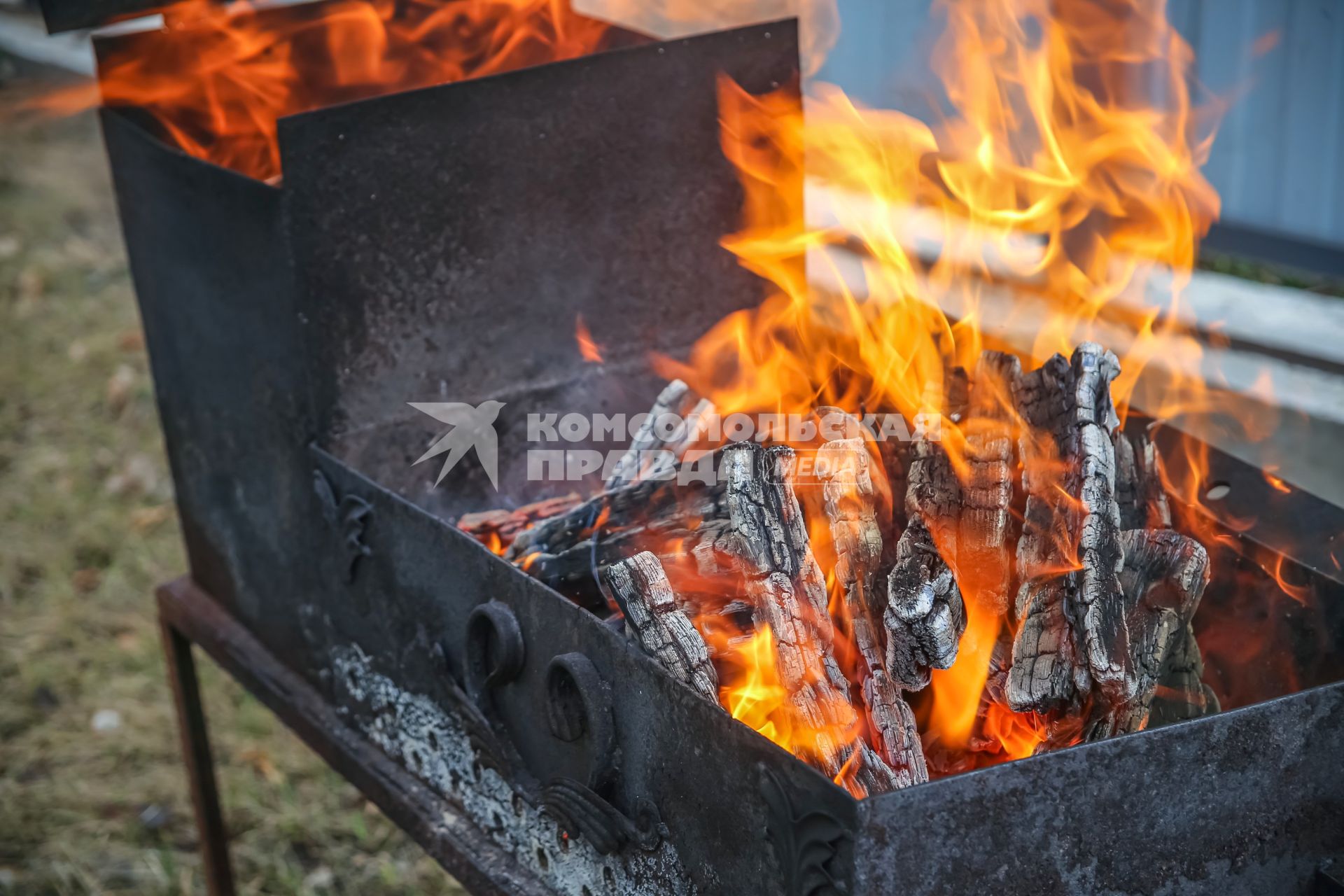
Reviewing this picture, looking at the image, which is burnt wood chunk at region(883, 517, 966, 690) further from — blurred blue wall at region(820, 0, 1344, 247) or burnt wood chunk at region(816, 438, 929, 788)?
blurred blue wall at region(820, 0, 1344, 247)

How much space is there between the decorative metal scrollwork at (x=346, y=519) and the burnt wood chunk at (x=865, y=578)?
2.18 feet

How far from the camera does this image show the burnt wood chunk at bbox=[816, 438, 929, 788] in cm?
147

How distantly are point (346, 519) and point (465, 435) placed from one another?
340 mm

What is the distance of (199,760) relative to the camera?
2.73 m

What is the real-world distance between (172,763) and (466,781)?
1.97 m

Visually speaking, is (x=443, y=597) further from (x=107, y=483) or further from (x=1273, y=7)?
(x=107, y=483)

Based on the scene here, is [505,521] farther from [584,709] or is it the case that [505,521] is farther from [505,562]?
[584,709]

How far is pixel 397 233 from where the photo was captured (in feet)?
6.73

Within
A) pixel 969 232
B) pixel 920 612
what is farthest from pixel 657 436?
pixel 969 232

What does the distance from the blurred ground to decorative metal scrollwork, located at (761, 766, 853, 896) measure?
1.99 m

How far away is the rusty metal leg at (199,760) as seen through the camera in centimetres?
269

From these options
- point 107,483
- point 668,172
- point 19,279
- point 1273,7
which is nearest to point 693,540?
point 668,172

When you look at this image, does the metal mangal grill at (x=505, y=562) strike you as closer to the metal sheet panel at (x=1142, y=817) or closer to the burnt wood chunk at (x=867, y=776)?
the metal sheet panel at (x=1142, y=817)

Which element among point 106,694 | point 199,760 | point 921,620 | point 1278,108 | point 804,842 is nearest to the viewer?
point 804,842
